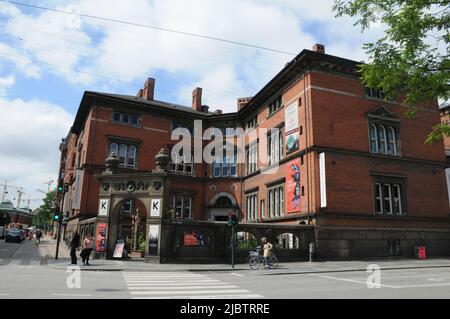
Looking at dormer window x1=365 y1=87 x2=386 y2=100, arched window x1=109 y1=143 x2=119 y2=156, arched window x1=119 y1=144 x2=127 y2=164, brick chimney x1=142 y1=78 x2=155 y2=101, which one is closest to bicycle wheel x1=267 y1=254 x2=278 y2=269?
dormer window x1=365 y1=87 x2=386 y2=100

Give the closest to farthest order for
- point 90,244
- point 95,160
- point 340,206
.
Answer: point 90,244 < point 340,206 < point 95,160

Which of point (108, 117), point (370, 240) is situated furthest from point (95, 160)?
point (370, 240)

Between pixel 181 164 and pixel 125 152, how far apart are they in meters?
6.19

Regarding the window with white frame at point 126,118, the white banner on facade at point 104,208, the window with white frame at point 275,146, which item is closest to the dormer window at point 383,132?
the window with white frame at point 275,146

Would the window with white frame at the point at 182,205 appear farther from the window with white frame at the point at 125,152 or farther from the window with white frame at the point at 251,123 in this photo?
the window with white frame at the point at 251,123

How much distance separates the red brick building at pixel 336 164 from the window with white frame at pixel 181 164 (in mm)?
5066

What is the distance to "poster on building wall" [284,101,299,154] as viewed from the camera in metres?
27.4

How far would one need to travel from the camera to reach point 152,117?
126 ft

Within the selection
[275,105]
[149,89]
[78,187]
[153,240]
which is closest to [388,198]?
[275,105]

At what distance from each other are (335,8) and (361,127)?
12.9 m

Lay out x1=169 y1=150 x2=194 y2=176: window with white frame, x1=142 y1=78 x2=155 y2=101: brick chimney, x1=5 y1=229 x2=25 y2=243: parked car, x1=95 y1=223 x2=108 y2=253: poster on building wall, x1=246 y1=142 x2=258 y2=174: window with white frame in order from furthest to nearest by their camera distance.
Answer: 1. x1=5 y1=229 x2=25 y2=243: parked car
2. x1=142 y1=78 x2=155 y2=101: brick chimney
3. x1=169 y1=150 x2=194 y2=176: window with white frame
4. x1=246 y1=142 x2=258 y2=174: window with white frame
5. x1=95 y1=223 x2=108 y2=253: poster on building wall

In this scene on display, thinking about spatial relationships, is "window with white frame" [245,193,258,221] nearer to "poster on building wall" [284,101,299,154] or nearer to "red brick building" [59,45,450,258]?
"red brick building" [59,45,450,258]

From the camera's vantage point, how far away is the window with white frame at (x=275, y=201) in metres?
29.2
